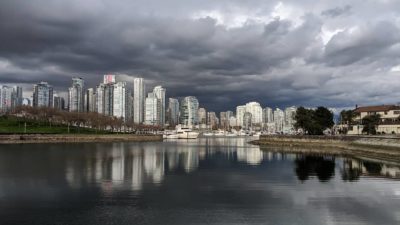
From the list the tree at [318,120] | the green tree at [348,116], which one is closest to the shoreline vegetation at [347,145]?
the tree at [318,120]

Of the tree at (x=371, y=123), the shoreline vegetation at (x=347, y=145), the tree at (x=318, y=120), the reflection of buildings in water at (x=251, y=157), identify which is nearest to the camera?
the reflection of buildings in water at (x=251, y=157)

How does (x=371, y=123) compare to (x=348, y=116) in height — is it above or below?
below

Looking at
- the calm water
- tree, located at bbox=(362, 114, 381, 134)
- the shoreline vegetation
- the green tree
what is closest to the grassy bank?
the shoreline vegetation

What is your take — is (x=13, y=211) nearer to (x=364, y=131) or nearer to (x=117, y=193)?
(x=117, y=193)

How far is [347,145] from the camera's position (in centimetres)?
8244

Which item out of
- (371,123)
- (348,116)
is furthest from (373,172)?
(348,116)

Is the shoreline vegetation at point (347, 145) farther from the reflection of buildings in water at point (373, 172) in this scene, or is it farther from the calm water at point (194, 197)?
the calm water at point (194, 197)

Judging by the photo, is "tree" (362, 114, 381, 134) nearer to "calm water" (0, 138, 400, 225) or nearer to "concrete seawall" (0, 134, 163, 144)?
"calm water" (0, 138, 400, 225)

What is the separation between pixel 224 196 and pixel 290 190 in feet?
21.7

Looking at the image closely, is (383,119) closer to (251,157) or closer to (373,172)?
(251,157)

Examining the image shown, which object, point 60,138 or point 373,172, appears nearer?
Result: point 373,172

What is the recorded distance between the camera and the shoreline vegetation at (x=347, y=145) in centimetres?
6122

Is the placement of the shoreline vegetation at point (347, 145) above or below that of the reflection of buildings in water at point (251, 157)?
above

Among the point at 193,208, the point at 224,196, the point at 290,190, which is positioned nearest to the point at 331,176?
the point at 290,190
